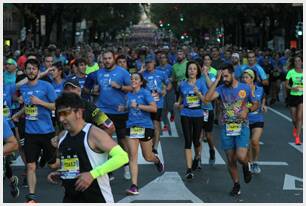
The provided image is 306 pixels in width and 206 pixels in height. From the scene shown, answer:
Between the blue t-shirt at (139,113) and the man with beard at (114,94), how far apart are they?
198mm

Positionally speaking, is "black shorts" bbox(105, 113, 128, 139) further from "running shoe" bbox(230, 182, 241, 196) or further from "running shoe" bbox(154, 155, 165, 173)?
"running shoe" bbox(230, 182, 241, 196)

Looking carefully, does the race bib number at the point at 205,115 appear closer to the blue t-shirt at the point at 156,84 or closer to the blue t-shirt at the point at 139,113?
the blue t-shirt at the point at 139,113

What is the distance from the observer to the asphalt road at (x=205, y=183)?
8875 millimetres

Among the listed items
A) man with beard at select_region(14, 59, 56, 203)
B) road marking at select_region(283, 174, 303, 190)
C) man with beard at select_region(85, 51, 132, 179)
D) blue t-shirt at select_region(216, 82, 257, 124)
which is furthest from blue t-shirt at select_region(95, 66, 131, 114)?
road marking at select_region(283, 174, 303, 190)

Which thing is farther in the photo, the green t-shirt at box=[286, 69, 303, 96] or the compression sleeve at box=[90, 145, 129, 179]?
the green t-shirt at box=[286, 69, 303, 96]

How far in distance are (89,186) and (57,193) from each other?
366cm

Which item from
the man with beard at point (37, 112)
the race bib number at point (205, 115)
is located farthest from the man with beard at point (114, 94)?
the race bib number at point (205, 115)

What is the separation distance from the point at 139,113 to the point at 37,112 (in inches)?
56.1

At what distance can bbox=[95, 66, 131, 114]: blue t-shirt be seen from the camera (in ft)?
32.8

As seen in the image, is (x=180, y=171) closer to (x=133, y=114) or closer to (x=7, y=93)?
(x=133, y=114)

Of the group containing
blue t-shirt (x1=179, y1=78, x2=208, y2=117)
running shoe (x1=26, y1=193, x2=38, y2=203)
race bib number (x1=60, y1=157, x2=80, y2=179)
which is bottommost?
running shoe (x1=26, y1=193, x2=38, y2=203)

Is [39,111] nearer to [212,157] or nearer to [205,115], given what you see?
[205,115]

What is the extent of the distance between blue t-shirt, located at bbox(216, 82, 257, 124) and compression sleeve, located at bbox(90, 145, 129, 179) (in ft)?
Result: 12.8

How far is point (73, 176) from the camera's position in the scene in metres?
5.58
